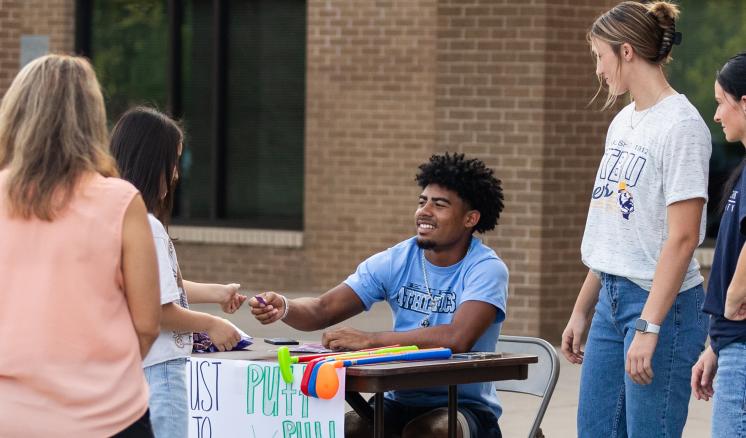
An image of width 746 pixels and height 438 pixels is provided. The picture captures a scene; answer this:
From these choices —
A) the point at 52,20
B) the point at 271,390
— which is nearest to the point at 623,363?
the point at 271,390

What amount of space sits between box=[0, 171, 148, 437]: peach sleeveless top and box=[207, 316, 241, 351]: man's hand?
51.0 inches

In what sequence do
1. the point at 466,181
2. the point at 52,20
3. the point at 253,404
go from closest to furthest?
the point at 253,404 → the point at 466,181 → the point at 52,20

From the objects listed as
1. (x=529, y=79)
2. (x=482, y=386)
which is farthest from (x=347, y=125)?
(x=482, y=386)

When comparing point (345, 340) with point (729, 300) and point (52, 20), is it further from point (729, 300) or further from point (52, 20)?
point (52, 20)

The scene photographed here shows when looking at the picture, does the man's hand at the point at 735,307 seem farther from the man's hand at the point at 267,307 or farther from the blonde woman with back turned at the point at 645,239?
the man's hand at the point at 267,307

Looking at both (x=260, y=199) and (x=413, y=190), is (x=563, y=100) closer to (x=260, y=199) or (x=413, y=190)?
(x=413, y=190)

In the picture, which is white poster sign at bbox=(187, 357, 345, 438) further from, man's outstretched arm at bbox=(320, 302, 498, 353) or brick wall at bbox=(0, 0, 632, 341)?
brick wall at bbox=(0, 0, 632, 341)

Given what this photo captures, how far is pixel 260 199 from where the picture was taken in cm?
1468

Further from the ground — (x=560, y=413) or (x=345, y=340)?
(x=345, y=340)

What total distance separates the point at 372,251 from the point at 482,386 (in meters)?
8.22

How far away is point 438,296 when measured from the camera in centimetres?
523

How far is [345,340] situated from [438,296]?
0.49m

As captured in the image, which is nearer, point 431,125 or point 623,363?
point 623,363

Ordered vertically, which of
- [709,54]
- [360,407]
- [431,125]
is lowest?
[360,407]
